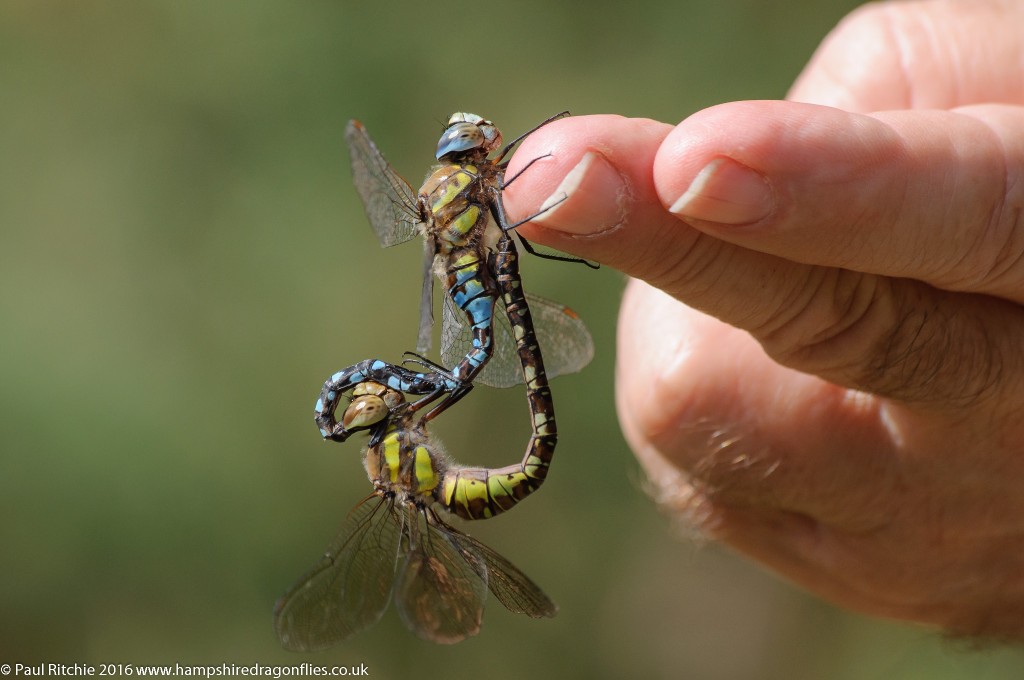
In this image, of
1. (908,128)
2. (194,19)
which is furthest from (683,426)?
(194,19)

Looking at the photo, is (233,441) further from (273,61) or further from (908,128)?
(908,128)

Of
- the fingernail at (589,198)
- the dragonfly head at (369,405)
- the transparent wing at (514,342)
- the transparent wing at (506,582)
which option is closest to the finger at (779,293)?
the fingernail at (589,198)

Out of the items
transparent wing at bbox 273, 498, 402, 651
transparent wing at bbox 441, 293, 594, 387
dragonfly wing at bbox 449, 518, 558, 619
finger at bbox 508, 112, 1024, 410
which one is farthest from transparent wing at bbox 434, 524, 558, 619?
finger at bbox 508, 112, 1024, 410

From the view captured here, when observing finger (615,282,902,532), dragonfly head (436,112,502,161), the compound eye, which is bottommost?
finger (615,282,902,532)

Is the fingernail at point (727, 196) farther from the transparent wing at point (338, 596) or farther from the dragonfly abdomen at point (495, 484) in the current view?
the transparent wing at point (338, 596)
